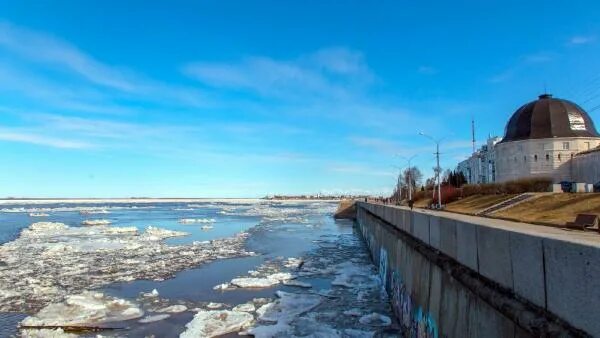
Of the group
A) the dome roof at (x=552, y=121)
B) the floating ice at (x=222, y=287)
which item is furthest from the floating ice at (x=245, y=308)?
the dome roof at (x=552, y=121)

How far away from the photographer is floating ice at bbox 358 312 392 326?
16.9 m

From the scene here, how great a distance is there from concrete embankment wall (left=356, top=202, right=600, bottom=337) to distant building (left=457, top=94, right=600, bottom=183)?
5759 cm

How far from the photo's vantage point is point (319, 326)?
1677 cm

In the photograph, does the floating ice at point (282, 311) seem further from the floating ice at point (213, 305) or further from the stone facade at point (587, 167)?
the stone facade at point (587, 167)

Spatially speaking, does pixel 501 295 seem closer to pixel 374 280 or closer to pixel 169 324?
pixel 169 324

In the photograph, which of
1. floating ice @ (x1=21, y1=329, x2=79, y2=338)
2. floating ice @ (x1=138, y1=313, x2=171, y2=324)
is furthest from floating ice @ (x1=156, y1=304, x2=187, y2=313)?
floating ice @ (x1=21, y1=329, x2=79, y2=338)

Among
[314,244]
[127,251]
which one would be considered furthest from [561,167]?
[127,251]

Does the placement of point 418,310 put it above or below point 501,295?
below

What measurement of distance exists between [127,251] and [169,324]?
24.4m

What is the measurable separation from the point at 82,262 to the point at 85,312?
1582cm

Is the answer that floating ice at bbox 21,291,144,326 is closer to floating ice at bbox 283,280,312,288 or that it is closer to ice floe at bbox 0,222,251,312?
ice floe at bbox 0,222,251,312

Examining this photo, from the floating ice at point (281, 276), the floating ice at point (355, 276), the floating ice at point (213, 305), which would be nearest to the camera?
the floating ice at point (213, 305)

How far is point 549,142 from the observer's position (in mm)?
66000

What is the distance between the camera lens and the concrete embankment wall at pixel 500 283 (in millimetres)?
5008
